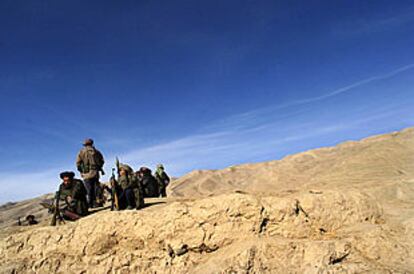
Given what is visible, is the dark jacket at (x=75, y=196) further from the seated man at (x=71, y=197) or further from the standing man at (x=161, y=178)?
the standing man at (x=161, y=178)

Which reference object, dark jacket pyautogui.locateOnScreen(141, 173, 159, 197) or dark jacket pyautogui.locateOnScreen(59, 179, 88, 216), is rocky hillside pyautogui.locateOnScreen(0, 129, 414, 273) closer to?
dark jacket pyautogui.locateOnScreen(59, 179, 88, 216)

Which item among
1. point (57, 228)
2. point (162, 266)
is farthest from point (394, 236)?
point (57, 228)

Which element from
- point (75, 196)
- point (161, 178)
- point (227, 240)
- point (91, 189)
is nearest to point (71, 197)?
point (75, 196)

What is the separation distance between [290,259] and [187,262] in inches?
67.2

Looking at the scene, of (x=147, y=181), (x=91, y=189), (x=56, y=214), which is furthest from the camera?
(x=147, y=181)

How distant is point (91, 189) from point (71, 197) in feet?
4.82

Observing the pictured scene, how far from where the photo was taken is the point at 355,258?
5309 millimetres

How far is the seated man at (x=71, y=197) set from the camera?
6.39 meters

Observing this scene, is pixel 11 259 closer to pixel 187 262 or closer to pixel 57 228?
pixel 57 228

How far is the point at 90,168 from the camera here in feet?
26.3

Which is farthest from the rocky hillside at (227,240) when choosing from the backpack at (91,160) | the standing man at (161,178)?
the standing man at (161,178)

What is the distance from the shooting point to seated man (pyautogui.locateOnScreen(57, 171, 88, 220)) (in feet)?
21.0

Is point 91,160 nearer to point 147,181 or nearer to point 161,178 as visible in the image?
point 147,181

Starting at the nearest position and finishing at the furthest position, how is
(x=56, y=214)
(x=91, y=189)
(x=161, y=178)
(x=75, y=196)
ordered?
(x=56, y=214) < (x=75, y=196) < (x=91, y=189) < (x=161, y=178)
